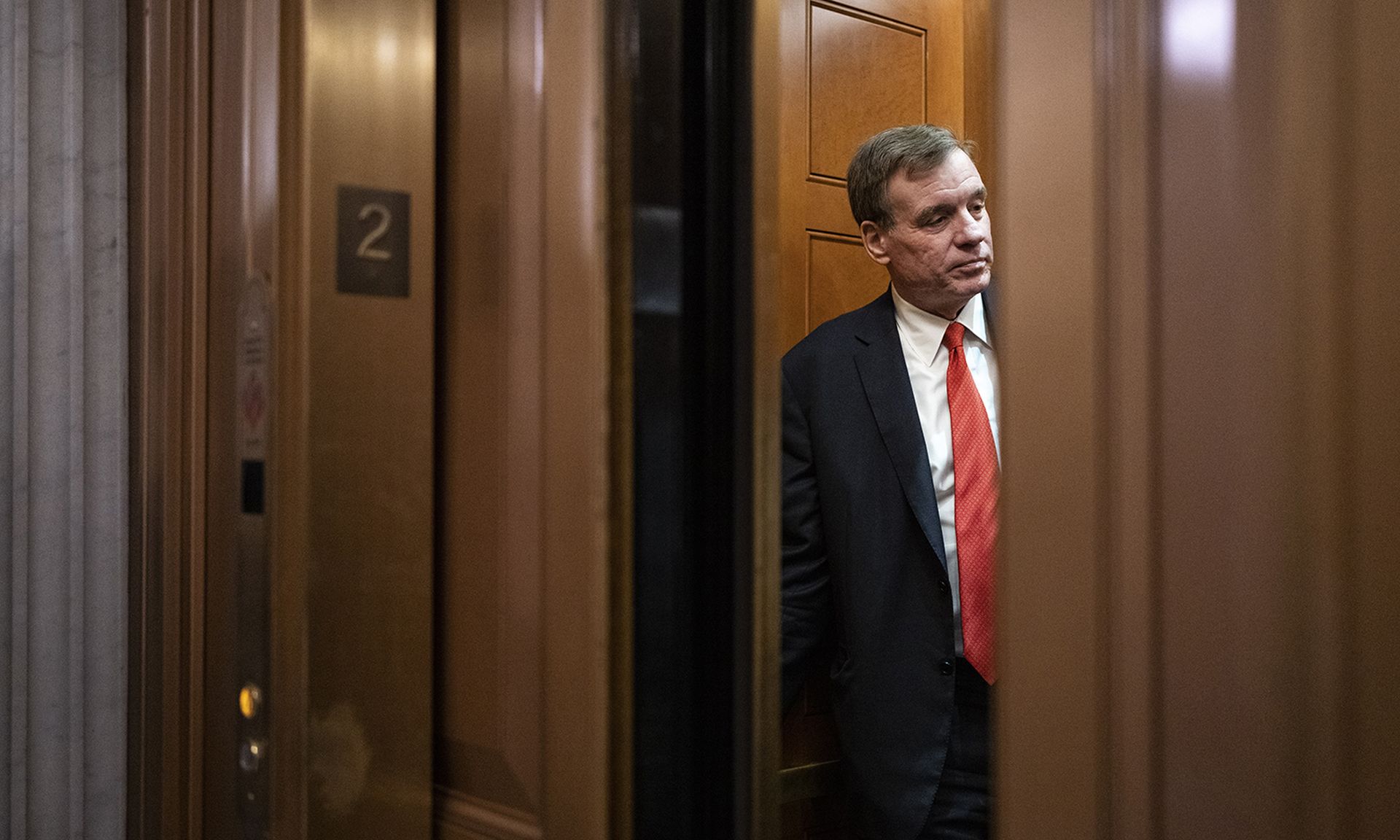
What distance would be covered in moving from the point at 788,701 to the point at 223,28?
4.24 ft

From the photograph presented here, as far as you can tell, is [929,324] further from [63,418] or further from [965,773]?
[63,418]

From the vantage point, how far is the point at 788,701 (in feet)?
6.06

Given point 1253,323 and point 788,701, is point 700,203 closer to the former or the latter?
point 1253,323

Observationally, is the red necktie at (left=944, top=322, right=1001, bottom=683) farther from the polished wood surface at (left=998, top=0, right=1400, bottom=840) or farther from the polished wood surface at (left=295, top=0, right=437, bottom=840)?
the polished wood surface at (left=998, top=0, right=1400, bottom=840)

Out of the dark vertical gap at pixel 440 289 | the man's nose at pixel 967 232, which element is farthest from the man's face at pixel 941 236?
the dark vertical gap at pixel 440 289

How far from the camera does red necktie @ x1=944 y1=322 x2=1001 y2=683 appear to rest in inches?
67.2

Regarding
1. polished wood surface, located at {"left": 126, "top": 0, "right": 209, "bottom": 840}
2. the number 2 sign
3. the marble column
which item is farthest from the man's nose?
the marble column

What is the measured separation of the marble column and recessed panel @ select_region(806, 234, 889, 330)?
3.64 ft

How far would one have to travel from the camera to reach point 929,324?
1846 mm

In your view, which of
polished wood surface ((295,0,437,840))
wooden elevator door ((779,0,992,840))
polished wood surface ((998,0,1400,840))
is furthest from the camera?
wooden elevator door ((779,0,992,840))

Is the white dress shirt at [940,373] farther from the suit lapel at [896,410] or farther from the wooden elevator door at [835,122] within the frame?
the wooden elevator door at [835,122]

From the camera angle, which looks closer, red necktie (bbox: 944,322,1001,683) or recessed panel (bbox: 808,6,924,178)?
red necktie (bbox: 944,322,1001,683)

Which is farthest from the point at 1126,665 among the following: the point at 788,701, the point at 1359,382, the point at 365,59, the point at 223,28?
the point at 788,701

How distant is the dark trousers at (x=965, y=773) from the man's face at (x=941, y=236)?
0.60 meters
